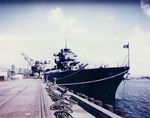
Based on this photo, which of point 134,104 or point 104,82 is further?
point 134,104

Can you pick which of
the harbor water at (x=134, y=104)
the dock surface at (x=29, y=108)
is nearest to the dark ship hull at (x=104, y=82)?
the harbor water at (x=134, y=104)

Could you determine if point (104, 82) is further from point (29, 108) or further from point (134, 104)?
point (29, 108)

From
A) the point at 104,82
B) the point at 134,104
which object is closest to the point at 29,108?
the point at 104,82

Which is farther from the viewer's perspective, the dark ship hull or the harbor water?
the dark ship hull

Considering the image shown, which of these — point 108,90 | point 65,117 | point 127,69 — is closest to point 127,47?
point 127,69

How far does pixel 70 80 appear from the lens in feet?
84.2

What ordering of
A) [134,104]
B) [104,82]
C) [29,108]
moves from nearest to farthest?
1. [29,108]
2. [104,82]
3. [134,104]

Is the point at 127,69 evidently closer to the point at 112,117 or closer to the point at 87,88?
the point at 87,88

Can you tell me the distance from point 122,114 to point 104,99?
14.9m

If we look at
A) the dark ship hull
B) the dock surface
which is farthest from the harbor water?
the dock surface

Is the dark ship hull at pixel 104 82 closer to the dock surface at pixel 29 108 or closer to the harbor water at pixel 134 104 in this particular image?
the harbor water at pixel 134 104

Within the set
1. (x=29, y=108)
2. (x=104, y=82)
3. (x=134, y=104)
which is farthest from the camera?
(x=134, y=104)

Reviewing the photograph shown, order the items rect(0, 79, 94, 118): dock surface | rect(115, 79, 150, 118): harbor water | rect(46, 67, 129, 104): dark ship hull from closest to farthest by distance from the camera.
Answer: rect(0, 79, 94, 118): dock surface < rect(115, 79, 150, 118): harbor water < rect(46, 67, 129, 104): dark ship hull

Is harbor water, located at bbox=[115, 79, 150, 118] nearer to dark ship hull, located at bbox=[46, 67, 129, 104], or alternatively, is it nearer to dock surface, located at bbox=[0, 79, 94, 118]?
dark ship hull, located at bbox=[46, 67, 129, 104]
